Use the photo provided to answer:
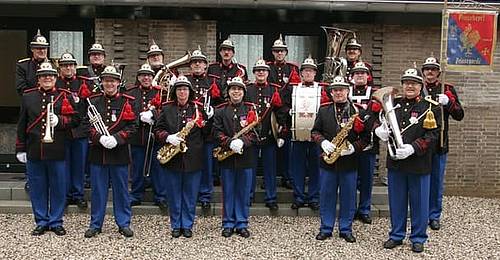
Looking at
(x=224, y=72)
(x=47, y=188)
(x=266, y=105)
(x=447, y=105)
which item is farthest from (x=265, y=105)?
(x=47, y=188)

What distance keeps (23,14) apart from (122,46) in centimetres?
188

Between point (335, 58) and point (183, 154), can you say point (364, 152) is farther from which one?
point (183, 154)

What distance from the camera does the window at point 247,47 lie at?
12.1 metres

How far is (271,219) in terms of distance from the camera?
31.6 ft

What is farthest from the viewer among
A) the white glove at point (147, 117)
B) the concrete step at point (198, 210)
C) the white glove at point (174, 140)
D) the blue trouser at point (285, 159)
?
the blue trouser at point (285, 159)

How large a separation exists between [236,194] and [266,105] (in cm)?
146

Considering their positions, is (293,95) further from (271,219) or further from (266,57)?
(266,57)

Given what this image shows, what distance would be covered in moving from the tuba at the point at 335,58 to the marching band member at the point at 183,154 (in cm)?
238

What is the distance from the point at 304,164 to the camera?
9.55m

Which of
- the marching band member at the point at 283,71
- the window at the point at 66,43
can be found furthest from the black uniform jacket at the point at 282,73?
the window at the point at 66,43

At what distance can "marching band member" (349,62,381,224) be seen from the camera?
9.04 metres

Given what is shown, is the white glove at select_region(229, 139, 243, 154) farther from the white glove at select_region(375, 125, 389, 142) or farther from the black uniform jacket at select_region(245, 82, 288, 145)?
the white glove at select_region(375, 125, 389, 142)

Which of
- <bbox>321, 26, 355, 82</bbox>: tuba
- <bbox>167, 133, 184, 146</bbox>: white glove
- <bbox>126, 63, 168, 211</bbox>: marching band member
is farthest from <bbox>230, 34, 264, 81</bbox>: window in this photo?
<bbox>167, 133, 184, 146</bbox>: white glove

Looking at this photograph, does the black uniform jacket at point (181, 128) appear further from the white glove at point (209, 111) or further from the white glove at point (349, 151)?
the white glove at point (349, 151)
